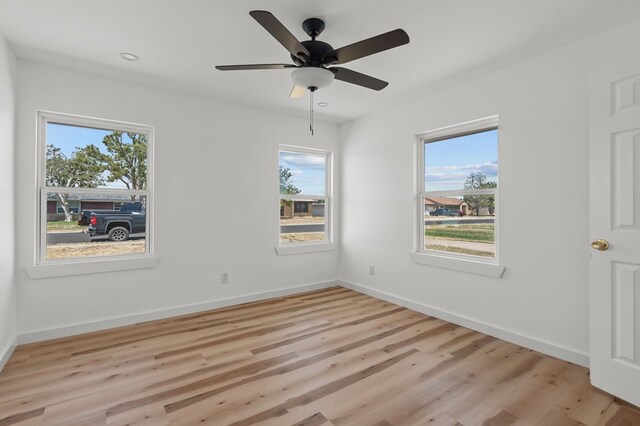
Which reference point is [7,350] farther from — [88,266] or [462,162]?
[462,162]

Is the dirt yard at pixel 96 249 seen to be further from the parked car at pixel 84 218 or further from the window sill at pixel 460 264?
the window sill at pixel 460 264

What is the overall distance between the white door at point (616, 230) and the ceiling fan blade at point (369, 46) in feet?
4.80

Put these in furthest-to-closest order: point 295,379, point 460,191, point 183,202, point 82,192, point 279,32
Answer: point 183,202 < point 460,191 < point 82,192 < point 295,379 < point 279,32

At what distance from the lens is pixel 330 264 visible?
4.89m

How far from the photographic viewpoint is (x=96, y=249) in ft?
10.6

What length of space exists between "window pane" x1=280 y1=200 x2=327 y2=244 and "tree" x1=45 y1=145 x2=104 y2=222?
85.9 inches

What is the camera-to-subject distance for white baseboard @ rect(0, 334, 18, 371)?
2.41 metres

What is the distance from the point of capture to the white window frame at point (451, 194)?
10.1ft

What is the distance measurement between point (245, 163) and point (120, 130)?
1368 millimetres

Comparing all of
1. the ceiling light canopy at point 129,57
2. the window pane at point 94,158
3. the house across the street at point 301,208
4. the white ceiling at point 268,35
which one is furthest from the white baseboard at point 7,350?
the house across the street at point 301,208

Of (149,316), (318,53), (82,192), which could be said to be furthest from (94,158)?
(318,53)

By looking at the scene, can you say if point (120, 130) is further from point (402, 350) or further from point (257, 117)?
point (402, 350)

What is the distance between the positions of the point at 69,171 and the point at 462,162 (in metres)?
4.01

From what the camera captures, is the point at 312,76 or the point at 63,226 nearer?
the point at 312,76
